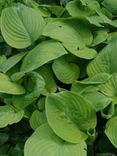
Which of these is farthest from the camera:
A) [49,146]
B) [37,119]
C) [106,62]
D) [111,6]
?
[111,6]

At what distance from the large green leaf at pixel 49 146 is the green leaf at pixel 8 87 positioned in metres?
0.23

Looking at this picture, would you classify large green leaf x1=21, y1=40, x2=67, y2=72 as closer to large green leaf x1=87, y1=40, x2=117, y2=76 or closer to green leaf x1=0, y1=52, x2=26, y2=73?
green leaf x1=0, y1=52, x2=26, y2=73

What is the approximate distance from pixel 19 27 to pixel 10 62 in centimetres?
21

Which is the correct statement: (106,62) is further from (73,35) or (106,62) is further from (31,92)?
(31,92)

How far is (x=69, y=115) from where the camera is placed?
1.65 meters

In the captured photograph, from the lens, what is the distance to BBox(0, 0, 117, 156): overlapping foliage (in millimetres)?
1631

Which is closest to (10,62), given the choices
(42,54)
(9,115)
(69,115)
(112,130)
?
(42,54)

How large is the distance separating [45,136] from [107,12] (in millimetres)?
972

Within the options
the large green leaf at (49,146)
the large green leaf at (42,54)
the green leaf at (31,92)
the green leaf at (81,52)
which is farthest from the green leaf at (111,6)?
the large green leaf at (49,146)

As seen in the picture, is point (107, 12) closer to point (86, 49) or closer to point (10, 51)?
point (86, 49)

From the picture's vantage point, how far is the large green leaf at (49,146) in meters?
1.58

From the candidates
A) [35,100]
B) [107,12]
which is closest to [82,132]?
[35,100]

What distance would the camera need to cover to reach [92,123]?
5.46 ft

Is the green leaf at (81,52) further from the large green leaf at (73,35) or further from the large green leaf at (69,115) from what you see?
the large green leaf at (69,115)
